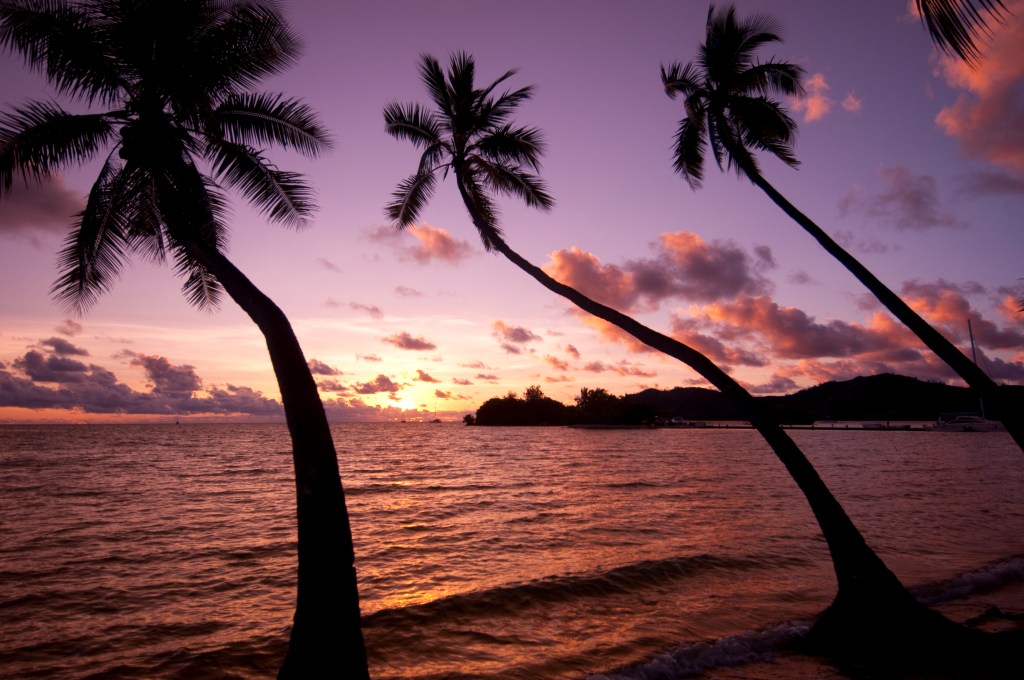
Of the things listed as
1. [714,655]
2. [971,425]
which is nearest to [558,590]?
[714,655]

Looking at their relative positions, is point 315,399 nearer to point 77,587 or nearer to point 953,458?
point 77,587

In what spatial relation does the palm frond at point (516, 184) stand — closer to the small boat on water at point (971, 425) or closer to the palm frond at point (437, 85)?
the palm frond at point (437, 85)

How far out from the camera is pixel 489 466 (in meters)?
43.4

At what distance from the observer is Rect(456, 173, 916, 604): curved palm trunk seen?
7.04 m

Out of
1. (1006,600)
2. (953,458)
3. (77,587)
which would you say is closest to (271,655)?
(77,587)

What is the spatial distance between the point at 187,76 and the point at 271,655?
28.5 feet

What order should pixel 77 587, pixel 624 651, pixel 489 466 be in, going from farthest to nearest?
pixel 489 466
pixel 77 587
pixel 624 651

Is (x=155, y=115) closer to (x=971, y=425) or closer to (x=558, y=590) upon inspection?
(x=558, y=590)

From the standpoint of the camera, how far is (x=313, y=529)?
512cm

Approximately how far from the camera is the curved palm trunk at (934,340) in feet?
24.6

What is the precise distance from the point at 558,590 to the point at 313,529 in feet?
25.6

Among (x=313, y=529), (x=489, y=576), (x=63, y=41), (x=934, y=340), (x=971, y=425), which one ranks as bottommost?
(x=489, y=576)

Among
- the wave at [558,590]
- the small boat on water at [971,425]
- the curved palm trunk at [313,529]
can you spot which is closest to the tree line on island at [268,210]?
the curved palm trunk at [313,529]

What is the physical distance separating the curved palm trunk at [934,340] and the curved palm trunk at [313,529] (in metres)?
8.12
